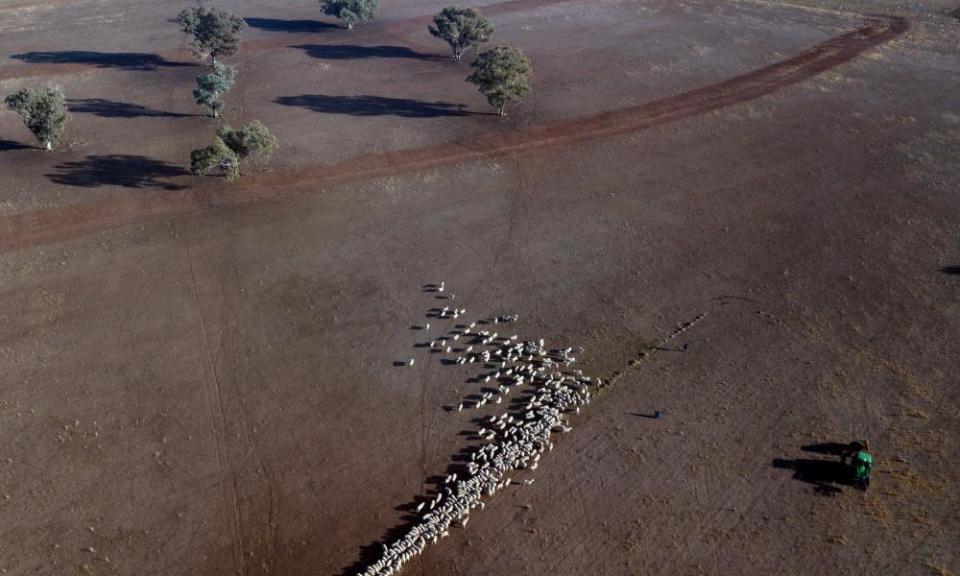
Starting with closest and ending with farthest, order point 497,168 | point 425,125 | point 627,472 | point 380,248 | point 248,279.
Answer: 1. point 627,472
2. point 248,279
3. point 380,248
4. point 497,168
5. point 425,125

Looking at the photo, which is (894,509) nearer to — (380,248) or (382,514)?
(382,514)

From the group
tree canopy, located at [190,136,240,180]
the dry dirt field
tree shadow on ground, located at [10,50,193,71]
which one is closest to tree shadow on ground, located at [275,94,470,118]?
the dry dirt field

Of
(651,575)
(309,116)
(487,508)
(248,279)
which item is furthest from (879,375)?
(309,116)

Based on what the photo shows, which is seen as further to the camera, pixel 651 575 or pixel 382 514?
pixel 382 514

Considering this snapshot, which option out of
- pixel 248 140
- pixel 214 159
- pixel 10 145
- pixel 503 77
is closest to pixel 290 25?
pixel 10 145

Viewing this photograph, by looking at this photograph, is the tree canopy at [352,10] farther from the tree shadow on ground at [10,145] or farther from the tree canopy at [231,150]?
the tree shadow on ground at [10,145]

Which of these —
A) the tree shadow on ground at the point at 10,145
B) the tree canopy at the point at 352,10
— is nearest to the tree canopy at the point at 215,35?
the tree canopy at the point at 352,10

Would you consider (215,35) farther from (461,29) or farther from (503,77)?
(503,77)
